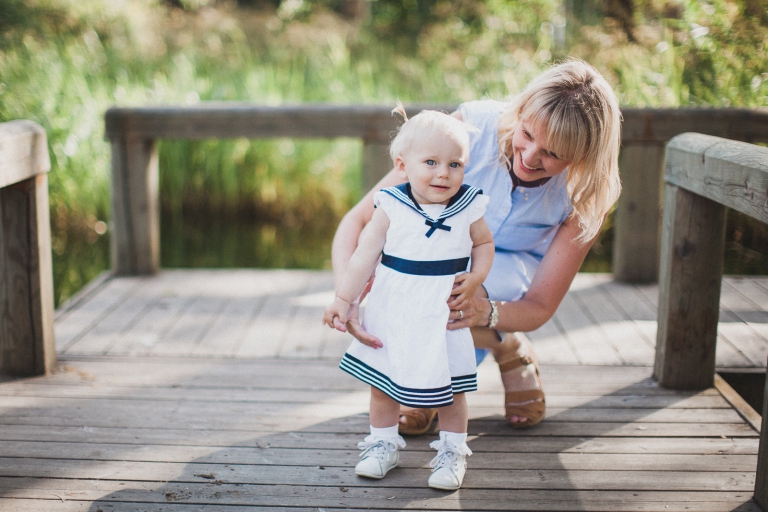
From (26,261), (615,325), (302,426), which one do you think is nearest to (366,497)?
(302,426)

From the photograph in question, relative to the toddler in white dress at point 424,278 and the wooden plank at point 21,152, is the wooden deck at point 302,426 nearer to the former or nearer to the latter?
the toddler in white dress at point 424,278

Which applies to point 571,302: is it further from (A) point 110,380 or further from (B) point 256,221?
(B) point 256,221

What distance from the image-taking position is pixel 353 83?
19.1 feet

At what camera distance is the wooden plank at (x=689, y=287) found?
242 centimetres

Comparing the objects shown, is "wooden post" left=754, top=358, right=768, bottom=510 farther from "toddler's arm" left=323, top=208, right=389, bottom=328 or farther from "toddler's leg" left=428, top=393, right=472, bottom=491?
"toddler's arm" left=323, top=208, right=389, bottom=328

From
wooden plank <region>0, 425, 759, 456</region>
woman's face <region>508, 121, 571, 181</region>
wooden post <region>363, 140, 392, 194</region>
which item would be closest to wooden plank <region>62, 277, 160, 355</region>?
wooden plank <region>0, 425, 759, 456</region>

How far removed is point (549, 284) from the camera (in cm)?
212

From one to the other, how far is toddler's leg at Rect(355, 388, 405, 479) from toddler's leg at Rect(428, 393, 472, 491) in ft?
0.37

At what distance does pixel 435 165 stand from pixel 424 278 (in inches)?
11.1

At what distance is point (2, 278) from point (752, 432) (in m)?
2.45

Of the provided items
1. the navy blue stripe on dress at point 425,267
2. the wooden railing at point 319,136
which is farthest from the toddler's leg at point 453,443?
the wooden railing at point 319,136

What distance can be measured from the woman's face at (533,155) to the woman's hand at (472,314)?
0.35m

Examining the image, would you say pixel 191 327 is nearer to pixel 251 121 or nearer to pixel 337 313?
pixel 251 121

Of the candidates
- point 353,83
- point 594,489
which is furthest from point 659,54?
point 594,489
